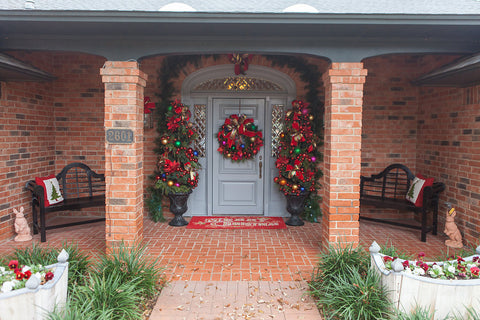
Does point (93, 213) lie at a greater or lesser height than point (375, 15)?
lesser

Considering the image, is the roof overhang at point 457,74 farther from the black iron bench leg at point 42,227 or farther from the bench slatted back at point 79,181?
the black iron bench leg at point 42,227

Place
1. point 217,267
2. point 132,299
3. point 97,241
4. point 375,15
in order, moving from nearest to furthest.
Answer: point 132,299, point 375,15, point 217,267, point 97,241

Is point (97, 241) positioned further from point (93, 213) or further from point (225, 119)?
point (225, 119)

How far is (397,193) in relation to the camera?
6.30m

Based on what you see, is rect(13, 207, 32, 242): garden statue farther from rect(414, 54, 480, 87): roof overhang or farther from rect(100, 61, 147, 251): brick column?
rect(414, 54, 480, 87): roof overhang

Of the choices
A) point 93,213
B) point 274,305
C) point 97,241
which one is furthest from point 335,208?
point 93,213

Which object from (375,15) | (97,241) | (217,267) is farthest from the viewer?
(97,241)

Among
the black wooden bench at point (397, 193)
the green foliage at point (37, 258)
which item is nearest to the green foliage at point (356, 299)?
the black wooden bench at point (397, 193)

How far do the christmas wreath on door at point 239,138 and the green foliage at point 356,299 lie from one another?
10.6ft

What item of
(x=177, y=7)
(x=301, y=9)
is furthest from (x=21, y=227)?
(x=301, y=9)

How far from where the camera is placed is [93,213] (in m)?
6.43

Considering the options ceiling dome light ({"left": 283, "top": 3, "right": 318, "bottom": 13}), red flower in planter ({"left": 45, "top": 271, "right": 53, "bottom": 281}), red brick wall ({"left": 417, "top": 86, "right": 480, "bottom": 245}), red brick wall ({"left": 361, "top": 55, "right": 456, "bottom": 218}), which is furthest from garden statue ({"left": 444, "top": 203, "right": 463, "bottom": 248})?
red flower in planter ({"left": 45, "top": 271, "right": 53, "bottom": 281})

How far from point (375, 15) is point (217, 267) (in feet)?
10.9

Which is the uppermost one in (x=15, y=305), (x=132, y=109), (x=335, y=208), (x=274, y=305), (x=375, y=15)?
(x=375, y=15)
